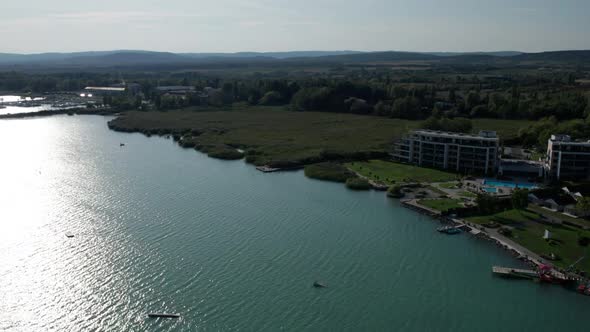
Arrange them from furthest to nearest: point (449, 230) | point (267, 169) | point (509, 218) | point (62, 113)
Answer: point (62, 113) → point (267, 169) → point (509, 218) → point (449, 230)

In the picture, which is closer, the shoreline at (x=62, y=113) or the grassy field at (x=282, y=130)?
the grassy field at (x=282, y=130)

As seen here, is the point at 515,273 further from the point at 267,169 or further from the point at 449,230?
the point at 267,169

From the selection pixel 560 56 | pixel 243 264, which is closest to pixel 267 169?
pixel 243 264

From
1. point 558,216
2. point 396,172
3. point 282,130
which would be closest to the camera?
point 558,216

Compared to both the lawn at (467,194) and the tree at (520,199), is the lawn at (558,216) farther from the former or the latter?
the lawn at (467,194)

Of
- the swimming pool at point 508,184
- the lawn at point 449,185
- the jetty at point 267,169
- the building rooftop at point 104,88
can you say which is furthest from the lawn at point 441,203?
the building rooftop at point 104,88

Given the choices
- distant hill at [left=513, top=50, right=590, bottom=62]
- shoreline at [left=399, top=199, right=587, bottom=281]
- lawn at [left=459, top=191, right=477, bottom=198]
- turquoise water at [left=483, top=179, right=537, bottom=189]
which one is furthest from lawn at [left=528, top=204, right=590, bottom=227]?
distant hill at [left=513, top=50, right=590, bottom=62]

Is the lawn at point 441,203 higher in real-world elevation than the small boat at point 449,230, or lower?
higher
